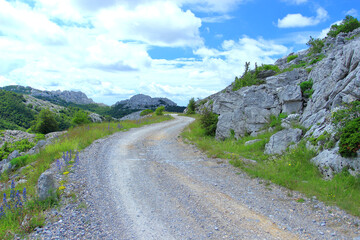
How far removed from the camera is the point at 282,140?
11.3 meters

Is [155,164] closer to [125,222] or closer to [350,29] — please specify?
[125,222]

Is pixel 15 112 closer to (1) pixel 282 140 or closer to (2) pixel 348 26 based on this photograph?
(1) pixel 282 140

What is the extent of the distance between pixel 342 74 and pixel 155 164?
1124 cm

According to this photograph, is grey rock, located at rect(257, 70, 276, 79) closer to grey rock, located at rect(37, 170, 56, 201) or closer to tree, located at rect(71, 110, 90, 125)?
tree, located at rect(71, 110, 90, 125)

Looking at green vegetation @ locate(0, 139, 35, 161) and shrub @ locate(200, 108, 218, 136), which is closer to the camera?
shrub @ locate(200, 108, 218, 136)

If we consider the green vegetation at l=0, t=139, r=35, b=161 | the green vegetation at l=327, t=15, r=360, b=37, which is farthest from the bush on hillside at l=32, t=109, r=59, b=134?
the green vegetation at l=327, t=15, r=360, b=37

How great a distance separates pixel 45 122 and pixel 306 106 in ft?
117

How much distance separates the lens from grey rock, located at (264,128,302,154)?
35.9 feet

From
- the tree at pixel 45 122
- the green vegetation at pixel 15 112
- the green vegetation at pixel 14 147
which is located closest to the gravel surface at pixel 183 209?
the green vegetation at pixel 14 147

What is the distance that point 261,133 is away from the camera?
1413cm

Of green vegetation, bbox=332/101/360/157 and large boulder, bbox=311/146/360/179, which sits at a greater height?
green vegetation, bbox=332/101/360/157

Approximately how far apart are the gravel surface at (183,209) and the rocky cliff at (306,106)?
2.80 meters

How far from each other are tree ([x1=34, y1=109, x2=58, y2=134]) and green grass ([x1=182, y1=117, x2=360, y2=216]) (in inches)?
1193

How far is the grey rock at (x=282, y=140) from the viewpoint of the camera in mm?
10945
